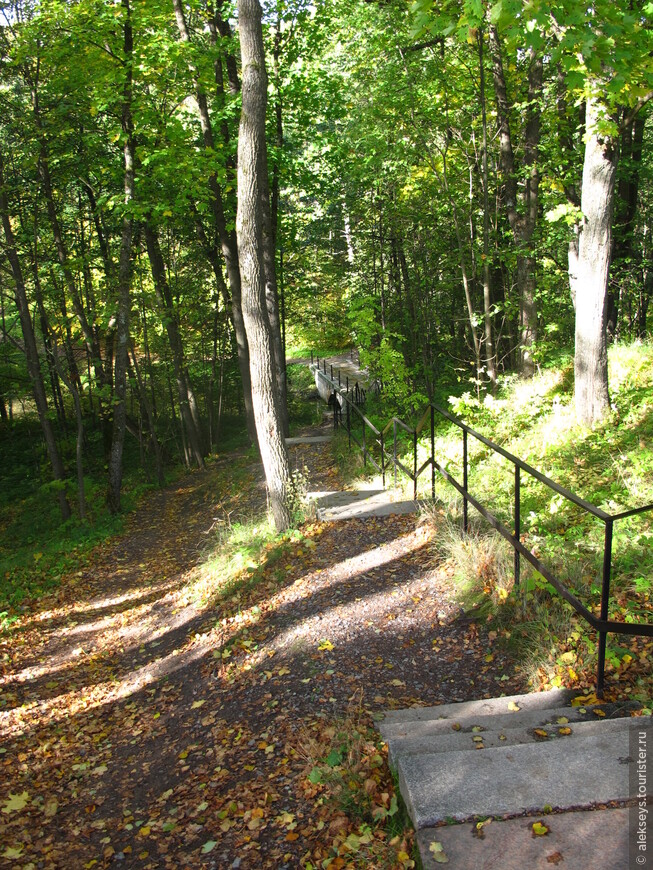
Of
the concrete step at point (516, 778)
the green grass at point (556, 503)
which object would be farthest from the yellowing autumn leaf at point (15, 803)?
the green grass at point (556, 503)

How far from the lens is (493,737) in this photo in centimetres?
306

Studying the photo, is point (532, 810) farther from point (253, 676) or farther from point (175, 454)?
point (175, 454)

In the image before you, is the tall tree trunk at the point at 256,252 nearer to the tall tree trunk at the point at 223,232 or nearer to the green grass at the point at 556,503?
the green grass at the point at 556,503

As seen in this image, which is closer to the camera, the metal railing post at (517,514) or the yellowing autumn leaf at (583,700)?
the yellowing autumn leaf at (583,700)

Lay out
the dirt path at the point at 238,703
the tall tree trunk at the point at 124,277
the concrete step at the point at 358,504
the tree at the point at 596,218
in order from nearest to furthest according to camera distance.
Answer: the dirt path at the point at 238,703
the tree at the point at 596,218
the concrete step at the point at 358,504
the tall tree trunk at the point at 124,277

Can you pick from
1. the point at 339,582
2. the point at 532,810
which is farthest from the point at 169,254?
the point at 532,810

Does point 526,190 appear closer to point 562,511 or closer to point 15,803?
point 562,511

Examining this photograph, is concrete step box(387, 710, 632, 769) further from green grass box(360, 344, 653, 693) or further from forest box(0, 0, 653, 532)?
forest box(0, 0, 653, 532)

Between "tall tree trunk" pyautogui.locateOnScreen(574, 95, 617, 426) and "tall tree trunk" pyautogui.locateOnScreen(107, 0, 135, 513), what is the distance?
301 inches

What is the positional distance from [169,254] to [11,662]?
1316cm

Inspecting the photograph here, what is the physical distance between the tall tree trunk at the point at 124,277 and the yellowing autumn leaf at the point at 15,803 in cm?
933

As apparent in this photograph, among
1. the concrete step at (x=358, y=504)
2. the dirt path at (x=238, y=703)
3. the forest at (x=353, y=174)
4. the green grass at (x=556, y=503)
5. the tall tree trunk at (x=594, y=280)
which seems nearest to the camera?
the dirt path at (x=238, y=703)

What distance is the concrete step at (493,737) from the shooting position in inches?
114

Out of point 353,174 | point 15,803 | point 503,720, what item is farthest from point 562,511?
point 353,174
